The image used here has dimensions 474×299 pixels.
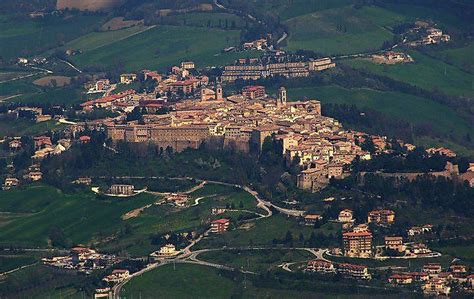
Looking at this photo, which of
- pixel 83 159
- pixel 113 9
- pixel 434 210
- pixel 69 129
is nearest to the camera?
pixel 434 210

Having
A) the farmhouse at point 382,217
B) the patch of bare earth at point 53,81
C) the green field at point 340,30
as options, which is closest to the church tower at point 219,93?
the green field at point 340,30

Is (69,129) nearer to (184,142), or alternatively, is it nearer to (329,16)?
(184,142)

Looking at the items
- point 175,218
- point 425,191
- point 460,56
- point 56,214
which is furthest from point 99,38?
point 425,191

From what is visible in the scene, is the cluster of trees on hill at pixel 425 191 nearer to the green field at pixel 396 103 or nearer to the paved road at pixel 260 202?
the paved road at pixel 260 202

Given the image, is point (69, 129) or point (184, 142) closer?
point (184, 142)

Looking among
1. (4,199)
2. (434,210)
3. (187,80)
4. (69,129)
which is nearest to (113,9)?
(187,80)

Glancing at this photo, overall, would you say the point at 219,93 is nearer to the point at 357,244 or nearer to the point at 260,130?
the point at 260,130
